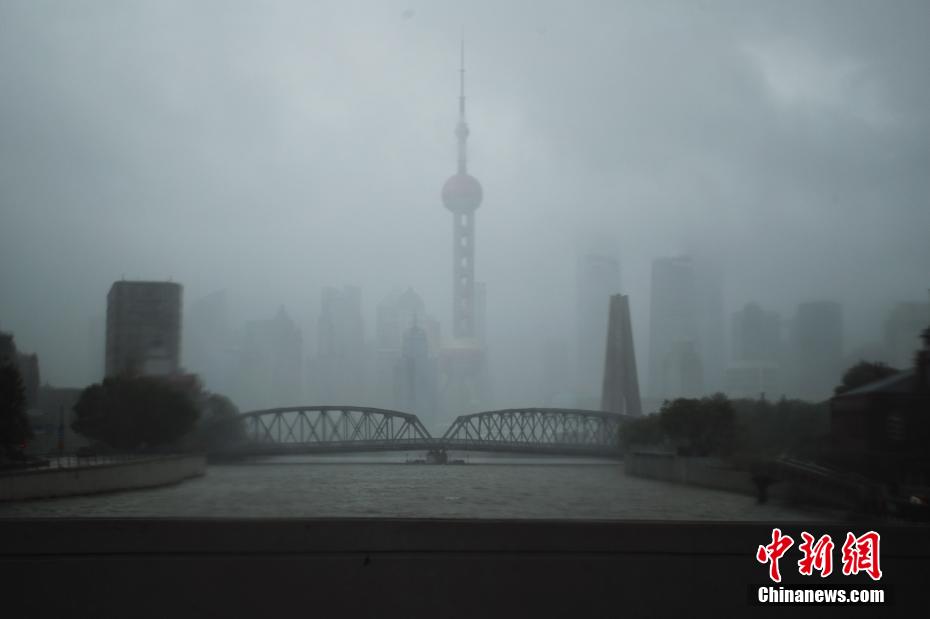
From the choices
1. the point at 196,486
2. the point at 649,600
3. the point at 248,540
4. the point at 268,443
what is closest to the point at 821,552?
the point at 649,600

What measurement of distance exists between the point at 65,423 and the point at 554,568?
4426 centimetres

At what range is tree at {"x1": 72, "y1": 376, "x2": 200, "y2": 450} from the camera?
2897 centimetres

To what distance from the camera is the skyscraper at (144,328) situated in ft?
101

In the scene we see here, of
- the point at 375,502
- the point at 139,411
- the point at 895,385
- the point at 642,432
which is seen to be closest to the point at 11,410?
the point at 139,411

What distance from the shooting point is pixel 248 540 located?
19.7 feet

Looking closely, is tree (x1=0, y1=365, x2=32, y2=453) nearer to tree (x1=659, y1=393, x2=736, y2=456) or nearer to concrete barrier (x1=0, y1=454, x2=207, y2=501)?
concrete barrier (x1=0, y1=454, x2=207, y2=501)

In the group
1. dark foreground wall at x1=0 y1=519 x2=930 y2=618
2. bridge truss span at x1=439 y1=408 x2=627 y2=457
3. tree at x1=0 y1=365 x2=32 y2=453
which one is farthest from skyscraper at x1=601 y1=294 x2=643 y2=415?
dark foreground wall at x1=0 y1=519 x2=930 y2=618

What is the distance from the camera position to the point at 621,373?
86.5 meters

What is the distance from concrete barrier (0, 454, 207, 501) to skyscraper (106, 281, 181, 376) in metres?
3.18

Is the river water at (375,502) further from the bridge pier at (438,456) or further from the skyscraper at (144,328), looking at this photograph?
the bridge pier at (438,456)

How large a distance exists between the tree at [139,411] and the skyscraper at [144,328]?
0.69 metres

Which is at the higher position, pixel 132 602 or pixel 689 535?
pixel 689 535

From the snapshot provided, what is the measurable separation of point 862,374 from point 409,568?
22.7 metres

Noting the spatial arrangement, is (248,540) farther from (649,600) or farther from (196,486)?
(196,486)
